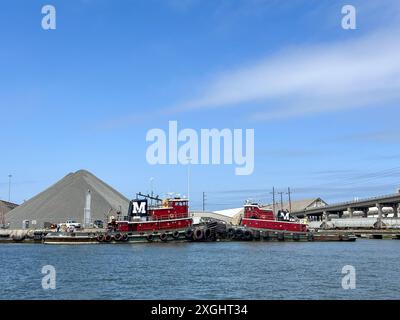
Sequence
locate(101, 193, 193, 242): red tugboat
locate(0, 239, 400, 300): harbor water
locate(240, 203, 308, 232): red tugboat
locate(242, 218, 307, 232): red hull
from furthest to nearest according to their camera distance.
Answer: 1. locate(240, 203, 308, 232): red tugboat
2. locate(242, 218, 307, 232): red hull
3. locate(101, 193, 193, 242): red tugboat
4. locate(0, 239, 400, 300): harbor water

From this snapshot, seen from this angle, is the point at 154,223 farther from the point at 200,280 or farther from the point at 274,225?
the point at 200,280

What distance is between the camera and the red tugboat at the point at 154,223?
85250mm

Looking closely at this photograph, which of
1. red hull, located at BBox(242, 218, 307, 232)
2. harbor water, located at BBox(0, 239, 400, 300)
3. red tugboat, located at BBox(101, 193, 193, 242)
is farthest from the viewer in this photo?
red hull, located at BBox(242, 218, 307, 232)

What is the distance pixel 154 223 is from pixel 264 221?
78.1 ft

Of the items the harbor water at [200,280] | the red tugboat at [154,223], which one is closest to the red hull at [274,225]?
the red tugboat at [154,223]

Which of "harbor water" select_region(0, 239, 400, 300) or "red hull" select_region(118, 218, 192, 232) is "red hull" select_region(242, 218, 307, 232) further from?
"harbor water" select_region(0, 239, 400, 300)

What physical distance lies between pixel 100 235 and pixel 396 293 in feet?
221

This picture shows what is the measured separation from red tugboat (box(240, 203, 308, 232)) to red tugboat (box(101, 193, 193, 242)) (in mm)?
14745

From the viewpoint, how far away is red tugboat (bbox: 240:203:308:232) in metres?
96.4

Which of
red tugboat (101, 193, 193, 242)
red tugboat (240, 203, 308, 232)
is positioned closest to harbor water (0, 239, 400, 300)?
red tugboat (101, 193, 193, 242)
